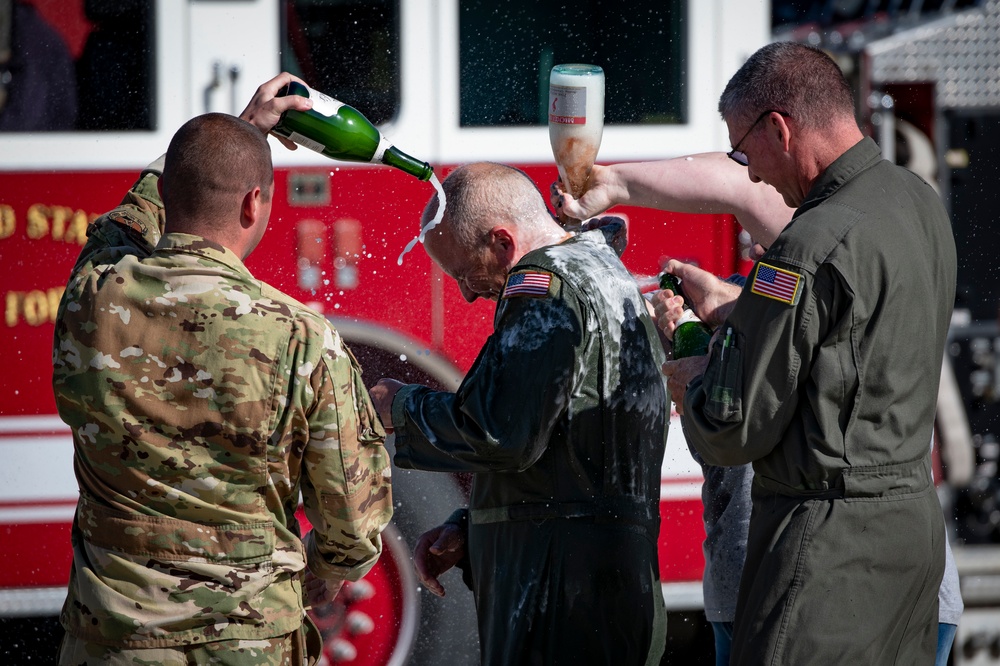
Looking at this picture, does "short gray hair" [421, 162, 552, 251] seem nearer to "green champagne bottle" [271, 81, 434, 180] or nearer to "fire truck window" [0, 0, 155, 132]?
"green champagne bottle" [271, 81, 434, 180]

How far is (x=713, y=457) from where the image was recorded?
2.12 m

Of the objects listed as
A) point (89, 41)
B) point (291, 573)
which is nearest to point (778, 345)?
point (291, 573)

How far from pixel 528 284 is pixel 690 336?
1.36 ft

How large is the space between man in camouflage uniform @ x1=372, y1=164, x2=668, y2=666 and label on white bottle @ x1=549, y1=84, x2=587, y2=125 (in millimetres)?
277

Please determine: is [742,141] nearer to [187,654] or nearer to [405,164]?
[405,164]

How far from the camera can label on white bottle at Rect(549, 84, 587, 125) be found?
2.61 m

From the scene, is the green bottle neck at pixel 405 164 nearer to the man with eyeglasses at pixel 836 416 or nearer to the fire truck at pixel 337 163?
the fire truck at pixel 337 163

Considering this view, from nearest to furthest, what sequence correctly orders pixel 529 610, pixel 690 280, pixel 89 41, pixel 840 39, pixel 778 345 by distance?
pixel 778 345 < pixel 529 610 < pixel 690 280 < pixel 89 41 < pixel 840 39

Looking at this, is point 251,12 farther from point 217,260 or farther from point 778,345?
point 778,345

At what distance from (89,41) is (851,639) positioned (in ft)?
9.08

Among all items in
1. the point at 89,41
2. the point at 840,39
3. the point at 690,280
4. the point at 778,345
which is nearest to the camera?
the point at 778,345

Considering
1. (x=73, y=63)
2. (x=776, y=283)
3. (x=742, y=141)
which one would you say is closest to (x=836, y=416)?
(x=776, y=283)

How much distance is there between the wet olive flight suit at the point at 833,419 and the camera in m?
2.03

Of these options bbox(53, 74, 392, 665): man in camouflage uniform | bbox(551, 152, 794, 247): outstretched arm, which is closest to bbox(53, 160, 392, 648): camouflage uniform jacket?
bbox(53, 74, 392, 665): man in camouflage uniform
